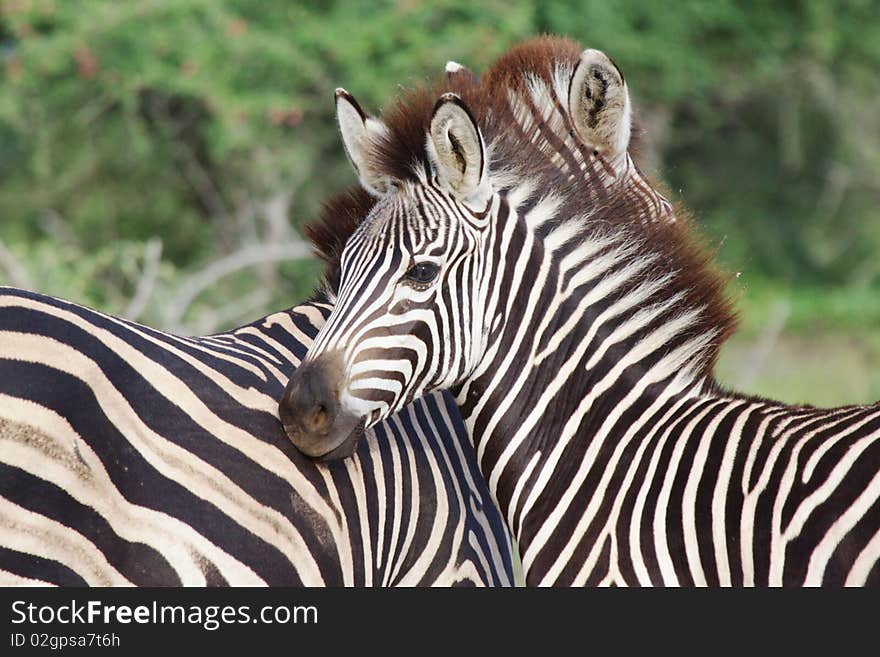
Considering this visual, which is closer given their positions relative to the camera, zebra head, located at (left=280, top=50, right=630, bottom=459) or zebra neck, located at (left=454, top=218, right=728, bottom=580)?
zebra head, located at (left=280, top=50, right=630, bottom=459)

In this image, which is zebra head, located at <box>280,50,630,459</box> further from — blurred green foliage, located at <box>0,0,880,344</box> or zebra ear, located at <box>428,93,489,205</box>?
blurred green foliage, located at <box>0,0,880,344</box>

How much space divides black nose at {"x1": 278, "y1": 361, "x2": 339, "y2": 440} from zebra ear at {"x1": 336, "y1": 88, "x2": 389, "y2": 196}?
2.50 ft

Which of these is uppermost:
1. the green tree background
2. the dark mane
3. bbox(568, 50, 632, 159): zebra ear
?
the green tree background

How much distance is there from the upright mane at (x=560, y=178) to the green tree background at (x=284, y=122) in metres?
1.17

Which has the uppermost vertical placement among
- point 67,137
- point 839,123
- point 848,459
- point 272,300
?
point 839,123

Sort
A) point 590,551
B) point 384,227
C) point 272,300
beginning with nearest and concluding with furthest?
point 590,551, point 384,227, point 272,300

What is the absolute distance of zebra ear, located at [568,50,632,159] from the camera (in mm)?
4277

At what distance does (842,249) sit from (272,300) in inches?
684

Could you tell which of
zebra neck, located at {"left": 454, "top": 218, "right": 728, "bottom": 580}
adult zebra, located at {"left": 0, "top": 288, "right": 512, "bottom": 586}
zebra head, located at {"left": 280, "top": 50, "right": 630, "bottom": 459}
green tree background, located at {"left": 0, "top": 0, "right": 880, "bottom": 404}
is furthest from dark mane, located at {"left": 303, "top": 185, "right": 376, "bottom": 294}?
green tree background, located at {"left": 0, "top": 0, "right": 880, "bottom": 404}

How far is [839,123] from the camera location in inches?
812

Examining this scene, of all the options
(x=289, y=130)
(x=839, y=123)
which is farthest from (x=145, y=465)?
(x=839, y=123)

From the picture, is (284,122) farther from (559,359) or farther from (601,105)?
(559,359)

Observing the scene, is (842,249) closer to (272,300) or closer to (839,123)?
(839,123)

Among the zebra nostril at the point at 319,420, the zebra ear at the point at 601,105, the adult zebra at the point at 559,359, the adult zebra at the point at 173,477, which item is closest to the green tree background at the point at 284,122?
the zebra ear at the point at 601,105
